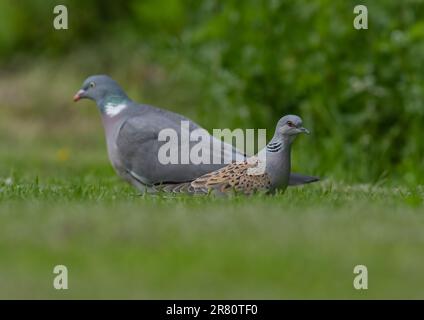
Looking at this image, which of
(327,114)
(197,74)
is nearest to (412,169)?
(327,114)

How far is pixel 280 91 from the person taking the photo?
38.9ft

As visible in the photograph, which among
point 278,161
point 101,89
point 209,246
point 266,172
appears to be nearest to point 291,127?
point 278,161

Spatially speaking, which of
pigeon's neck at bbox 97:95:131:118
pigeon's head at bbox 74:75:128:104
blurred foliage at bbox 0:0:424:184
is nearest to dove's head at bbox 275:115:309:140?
pigeon's neck at bbox 97:95:131:118

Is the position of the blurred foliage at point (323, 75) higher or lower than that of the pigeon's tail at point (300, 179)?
higher

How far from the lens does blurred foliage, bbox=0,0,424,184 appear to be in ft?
35.4

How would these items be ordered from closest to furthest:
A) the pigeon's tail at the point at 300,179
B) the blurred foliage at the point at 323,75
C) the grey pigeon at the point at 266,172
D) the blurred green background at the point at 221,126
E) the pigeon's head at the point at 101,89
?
the blurred green background at the point at 221,126 → the grey pigeon at the point at 266,172 → the pigeon's tail at the point at 300,179 → the pigeon's head at the point at 101,89 → the blurred foliage at the point at 323,75

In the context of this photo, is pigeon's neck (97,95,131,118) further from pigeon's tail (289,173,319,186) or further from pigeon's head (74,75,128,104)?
pigeon's tail (289,173,319,186)

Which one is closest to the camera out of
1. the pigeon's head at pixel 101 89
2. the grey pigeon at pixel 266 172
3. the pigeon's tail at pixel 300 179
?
the grey pigeon at pixel 266 172

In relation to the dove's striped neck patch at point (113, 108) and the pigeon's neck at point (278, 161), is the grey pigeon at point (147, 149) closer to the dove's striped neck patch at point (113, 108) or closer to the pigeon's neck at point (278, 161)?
the dove's striped neck patch at point (113, 108)

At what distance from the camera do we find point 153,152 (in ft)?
25.1

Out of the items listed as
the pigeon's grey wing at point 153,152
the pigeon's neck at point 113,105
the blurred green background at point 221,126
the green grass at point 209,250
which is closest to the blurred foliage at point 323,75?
the blurred green background at point 221,126

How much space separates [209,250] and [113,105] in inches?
131

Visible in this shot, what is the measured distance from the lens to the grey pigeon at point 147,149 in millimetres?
7496

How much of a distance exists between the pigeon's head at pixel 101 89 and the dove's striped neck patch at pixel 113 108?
84 millimetres
